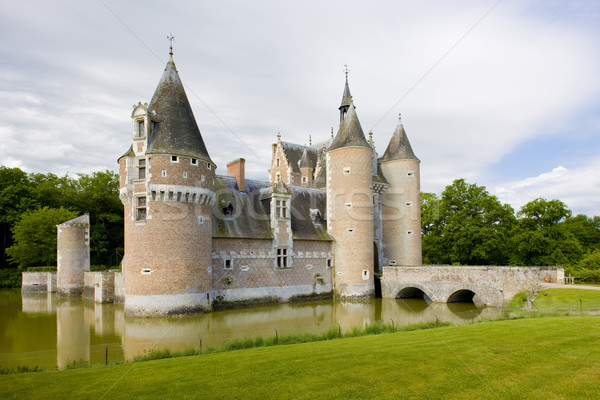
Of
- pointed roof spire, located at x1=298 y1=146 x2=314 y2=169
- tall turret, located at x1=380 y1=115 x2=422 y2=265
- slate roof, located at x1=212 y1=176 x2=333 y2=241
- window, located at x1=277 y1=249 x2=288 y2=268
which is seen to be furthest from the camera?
pointed roof spire, located at x1=298 y1=146 x2=314 y2=169

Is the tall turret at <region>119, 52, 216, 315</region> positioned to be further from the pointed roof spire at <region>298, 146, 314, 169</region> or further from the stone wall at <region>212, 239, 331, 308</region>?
the pointed roof spire at <region>298, 146, 314, 169</region>

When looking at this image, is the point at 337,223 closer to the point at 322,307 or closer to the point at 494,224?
the point at 322,307

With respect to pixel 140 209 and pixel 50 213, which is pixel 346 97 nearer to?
pixel 140 209

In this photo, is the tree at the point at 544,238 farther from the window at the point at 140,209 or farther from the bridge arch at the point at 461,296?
the window at the point at 140,209

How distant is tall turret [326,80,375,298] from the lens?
27328mm

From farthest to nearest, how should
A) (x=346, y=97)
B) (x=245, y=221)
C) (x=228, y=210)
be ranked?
1. (x=346, y=97)
2. (x=245, y=221)
3. (x=228, y=210)

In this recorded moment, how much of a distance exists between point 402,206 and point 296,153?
13.3 m

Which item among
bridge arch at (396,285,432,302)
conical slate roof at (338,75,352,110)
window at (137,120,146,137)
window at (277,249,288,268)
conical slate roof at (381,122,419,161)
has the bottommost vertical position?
bridge arch at (396,285,432,302)

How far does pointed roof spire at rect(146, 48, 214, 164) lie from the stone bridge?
1415cm

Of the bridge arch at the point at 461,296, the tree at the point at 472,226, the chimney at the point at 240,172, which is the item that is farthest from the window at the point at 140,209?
the tree at the point at 472,226

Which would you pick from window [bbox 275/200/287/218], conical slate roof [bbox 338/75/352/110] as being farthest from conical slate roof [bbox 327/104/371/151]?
conical slate roof [bbox 338/75/352/110]

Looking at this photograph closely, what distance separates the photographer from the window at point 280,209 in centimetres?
2600

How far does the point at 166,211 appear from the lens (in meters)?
20.2

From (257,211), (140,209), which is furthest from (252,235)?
(140,209)
